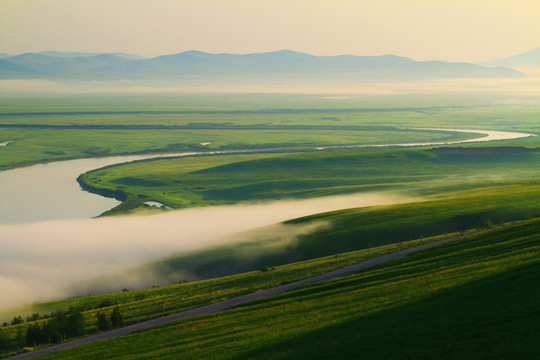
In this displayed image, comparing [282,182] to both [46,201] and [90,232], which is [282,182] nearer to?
[46,201]

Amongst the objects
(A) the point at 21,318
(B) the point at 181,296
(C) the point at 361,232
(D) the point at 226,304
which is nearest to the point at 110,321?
(D) the point at 226,304

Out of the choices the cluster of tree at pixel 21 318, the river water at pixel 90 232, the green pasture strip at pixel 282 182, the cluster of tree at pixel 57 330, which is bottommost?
the green pasture strip at pixel 282 182

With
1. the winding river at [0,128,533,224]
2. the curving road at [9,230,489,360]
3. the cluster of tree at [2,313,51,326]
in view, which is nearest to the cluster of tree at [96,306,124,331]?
the curving road at [9,230,489,360]

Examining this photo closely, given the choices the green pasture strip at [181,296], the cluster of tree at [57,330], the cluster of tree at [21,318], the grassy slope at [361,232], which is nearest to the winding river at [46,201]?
the grassy slope at [361,232]

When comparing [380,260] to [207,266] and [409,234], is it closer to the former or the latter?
[409,234]

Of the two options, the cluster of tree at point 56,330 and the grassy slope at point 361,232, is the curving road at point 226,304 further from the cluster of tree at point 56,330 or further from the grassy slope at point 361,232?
the grassy slope at point 361,232

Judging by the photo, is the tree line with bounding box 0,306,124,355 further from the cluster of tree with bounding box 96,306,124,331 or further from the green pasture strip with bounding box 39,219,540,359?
the green pasture strip with bounding box 39,219,540,359
